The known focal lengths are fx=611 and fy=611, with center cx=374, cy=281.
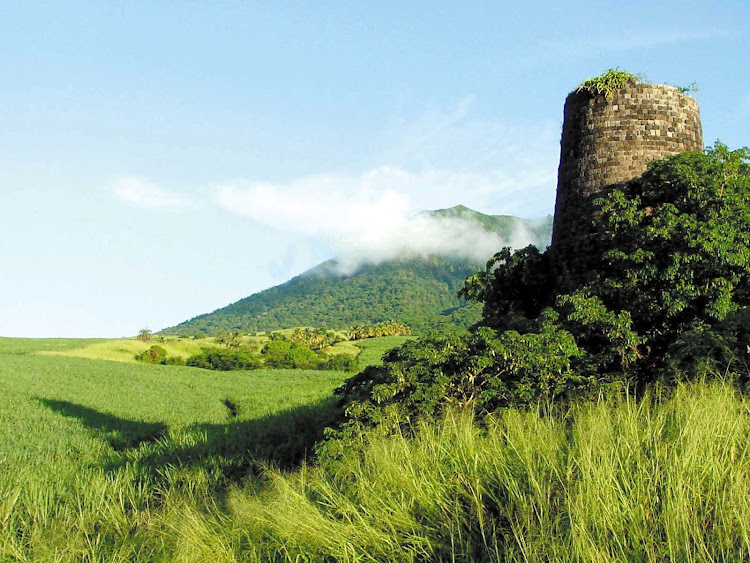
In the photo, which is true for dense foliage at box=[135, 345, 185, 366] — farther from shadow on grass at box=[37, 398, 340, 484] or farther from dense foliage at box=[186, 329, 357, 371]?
shadow on grass at box=[37, 398, 340, 484]

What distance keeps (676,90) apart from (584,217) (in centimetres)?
340

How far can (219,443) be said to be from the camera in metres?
14.9

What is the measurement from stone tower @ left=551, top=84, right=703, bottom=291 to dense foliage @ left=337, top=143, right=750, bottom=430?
2.62 ft

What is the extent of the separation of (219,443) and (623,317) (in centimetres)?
973

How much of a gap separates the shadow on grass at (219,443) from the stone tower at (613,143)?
253 inches

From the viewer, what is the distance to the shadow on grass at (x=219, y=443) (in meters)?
12.7

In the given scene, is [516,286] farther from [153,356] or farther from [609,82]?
[153,356]

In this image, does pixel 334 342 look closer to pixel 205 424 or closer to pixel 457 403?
pixel 205 424

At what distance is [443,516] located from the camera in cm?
481

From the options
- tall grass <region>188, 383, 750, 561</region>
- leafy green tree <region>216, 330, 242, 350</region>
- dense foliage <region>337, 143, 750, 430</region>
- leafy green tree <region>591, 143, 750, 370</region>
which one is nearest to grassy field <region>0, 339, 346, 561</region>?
tall grass <region>188, 383, 750, 561</region>

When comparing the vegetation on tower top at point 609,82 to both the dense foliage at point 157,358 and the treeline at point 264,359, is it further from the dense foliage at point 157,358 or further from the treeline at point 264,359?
the dense foliage at point 157,358

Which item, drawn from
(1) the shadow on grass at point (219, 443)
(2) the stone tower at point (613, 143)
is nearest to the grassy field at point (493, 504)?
(1) the shadow on grass at point (219, 443)

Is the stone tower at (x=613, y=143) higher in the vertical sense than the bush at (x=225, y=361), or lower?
higher

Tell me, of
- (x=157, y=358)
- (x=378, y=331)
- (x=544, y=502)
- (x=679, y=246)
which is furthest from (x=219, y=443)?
(x=378, y=331)
